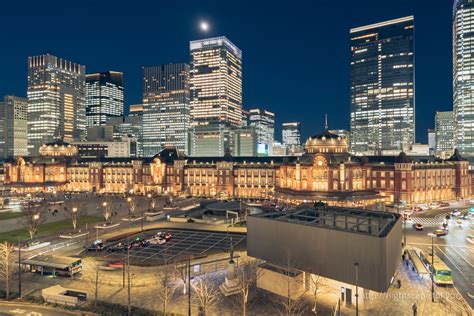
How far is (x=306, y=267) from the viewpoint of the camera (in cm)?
4072

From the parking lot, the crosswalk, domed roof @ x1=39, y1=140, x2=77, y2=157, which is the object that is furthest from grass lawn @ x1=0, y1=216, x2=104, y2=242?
domed roof @ x1=39, y1=140, x2=77, y2=157

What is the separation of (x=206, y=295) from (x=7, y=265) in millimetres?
26572

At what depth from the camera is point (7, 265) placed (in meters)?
43.1

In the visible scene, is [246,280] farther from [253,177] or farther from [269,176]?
[253,177]

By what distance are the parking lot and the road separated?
33051mm

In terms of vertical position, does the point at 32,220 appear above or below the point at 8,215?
above

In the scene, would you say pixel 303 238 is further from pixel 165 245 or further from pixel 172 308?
pixel 165 245

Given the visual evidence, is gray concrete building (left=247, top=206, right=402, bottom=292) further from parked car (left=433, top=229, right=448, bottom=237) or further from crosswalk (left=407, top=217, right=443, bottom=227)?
crosswalk (left=407, top=217, right=443, bottom=227)

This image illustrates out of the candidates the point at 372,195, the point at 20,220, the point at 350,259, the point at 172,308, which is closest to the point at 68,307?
the point at 172,308

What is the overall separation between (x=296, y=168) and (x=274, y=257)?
7744 cm

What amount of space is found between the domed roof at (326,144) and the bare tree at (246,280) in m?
79.5

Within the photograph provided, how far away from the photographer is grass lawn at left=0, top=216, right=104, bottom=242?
237ft

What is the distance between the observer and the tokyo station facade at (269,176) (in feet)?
379

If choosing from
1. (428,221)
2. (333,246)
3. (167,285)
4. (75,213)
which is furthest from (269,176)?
(333,246)
